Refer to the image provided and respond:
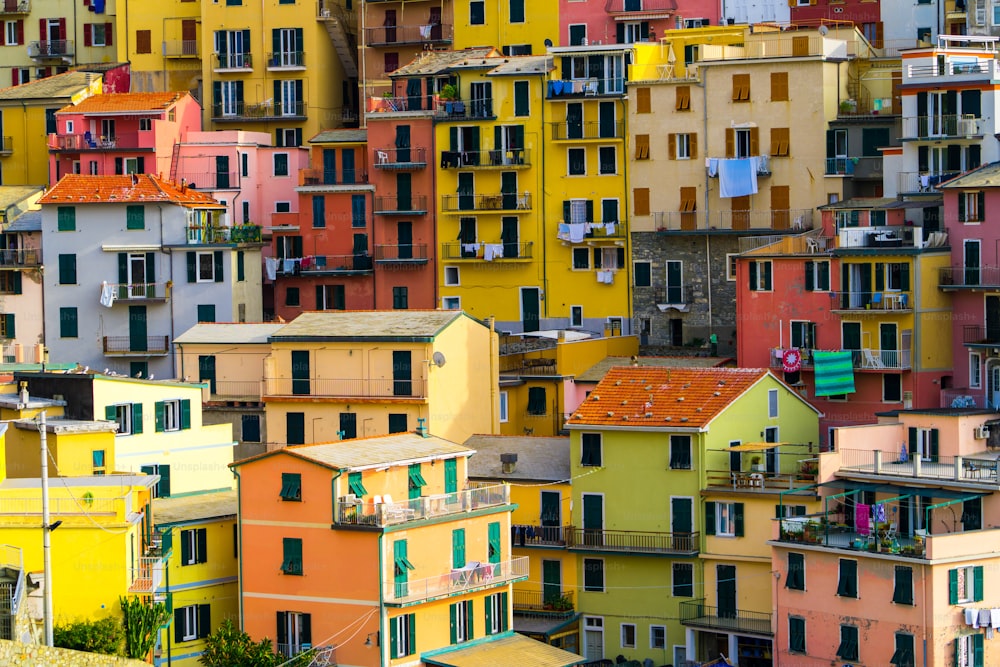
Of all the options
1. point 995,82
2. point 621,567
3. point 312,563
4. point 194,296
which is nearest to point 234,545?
point 312,563

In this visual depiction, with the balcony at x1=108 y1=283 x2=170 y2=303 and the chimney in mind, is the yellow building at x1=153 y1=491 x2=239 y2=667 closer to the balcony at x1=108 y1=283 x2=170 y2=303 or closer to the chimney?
the chimney

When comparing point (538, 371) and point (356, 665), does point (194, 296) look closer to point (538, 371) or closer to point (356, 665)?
point (538, 371)

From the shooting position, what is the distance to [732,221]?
10419 centimetres

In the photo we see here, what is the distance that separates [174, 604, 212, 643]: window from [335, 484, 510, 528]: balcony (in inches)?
268

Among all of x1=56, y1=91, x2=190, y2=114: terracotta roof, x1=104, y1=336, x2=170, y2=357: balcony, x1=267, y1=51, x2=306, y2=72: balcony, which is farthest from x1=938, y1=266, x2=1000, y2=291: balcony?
x1=56, y1=91, x2=190, y2=114: terracotta roof

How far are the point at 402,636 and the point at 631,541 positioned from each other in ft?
38.1

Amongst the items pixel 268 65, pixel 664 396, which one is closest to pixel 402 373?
pixel 664 396

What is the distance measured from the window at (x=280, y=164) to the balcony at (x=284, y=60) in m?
4.68

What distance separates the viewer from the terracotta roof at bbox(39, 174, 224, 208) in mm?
106562

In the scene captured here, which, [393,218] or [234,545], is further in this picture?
[393,218]

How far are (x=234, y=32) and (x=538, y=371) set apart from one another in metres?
26.9

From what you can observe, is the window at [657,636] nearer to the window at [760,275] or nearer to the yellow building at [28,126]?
the window at [760,275]

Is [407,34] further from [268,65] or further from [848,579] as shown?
[848,579]

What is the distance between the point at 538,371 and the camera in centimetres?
9994
